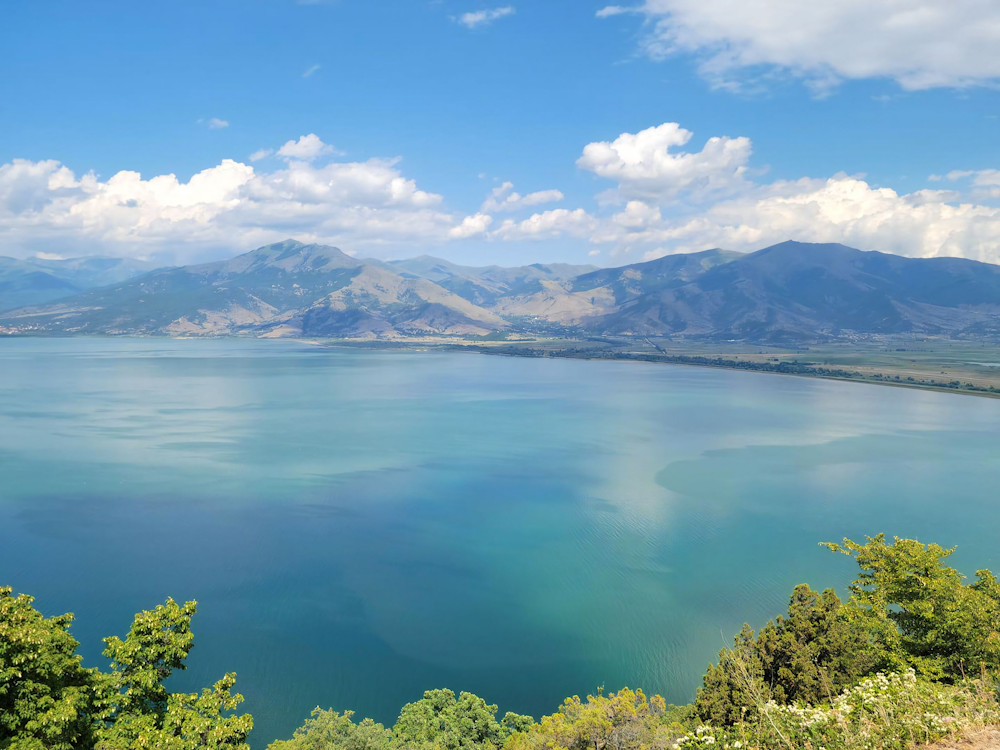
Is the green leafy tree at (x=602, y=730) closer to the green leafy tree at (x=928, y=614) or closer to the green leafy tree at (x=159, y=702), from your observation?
the green leafy tree at (x=928, y=614)

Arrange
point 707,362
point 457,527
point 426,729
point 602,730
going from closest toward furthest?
1. point 602,730
2. point 426,729
3. point 457,527
4. point 707,362

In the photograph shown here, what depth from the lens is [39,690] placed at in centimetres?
809

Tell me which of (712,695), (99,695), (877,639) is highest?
(99,695)

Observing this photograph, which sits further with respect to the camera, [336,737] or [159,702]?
[336,737]

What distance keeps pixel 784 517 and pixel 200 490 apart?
3213cm

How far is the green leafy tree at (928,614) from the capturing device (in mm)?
10531

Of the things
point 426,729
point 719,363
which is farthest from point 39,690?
point 719,363

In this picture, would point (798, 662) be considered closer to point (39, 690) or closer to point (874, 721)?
point (874, 721)

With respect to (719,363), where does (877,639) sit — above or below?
below

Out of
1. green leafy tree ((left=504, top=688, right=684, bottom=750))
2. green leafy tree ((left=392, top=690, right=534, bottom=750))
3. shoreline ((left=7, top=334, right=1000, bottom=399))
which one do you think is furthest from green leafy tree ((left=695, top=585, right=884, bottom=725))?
shoreline ((left=7, top=334, right=1000, bottom=399))

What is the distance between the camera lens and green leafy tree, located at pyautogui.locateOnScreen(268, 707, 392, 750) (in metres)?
11.5

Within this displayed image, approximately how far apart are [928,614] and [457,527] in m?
20.6

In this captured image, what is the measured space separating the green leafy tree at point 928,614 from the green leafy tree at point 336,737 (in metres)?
10.3

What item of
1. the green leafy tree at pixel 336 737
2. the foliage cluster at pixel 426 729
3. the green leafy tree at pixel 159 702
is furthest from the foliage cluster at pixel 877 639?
the green leafy tree at pixel 159 702
